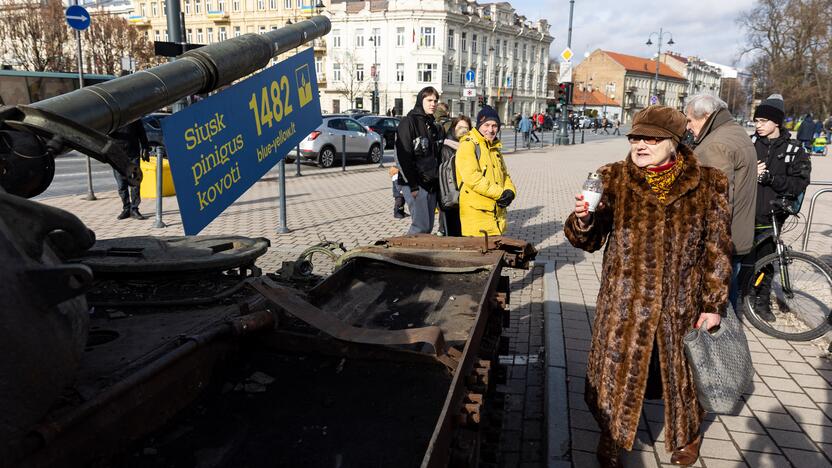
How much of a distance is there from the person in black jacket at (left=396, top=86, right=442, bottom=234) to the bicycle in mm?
3079

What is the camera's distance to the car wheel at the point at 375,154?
827 inches

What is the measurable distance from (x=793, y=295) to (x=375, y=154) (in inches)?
672

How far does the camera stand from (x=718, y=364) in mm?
2854

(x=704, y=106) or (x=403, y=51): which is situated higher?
(x=403, y=51)

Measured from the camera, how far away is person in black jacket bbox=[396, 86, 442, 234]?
6.12m

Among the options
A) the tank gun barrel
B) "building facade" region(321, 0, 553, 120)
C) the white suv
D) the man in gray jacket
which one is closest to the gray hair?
the man in gray jacket

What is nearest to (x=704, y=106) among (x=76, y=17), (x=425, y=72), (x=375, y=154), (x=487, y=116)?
(x=487, y=116)

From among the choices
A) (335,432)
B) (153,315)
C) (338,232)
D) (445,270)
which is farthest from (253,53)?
(338,232)

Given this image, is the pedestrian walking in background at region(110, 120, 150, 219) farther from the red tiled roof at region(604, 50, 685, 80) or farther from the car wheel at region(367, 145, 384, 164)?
the red tiled roof at region(604, 50, 685, 80)

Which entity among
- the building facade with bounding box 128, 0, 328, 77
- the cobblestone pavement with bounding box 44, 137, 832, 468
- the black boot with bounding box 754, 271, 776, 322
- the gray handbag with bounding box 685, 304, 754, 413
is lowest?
the cobblestone pavement with bounding box 44, 137, 832, 468

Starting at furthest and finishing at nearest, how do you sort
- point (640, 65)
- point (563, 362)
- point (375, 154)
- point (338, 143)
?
point (640, 65) < point (375, 154) < point (338, 143) < point (563, 362)

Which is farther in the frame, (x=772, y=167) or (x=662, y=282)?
(x=772, y=167)

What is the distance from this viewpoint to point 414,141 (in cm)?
612

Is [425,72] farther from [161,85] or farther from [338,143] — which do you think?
[161,85]
